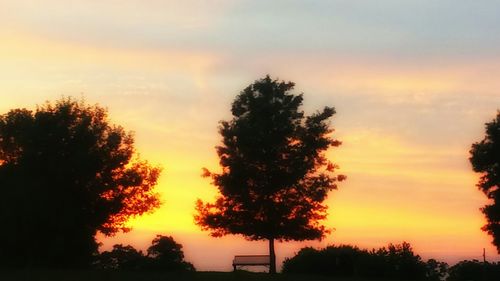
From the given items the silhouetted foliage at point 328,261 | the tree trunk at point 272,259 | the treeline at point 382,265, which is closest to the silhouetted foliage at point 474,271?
the treeline at point 382,265

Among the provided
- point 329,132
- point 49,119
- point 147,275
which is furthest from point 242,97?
point 147,275

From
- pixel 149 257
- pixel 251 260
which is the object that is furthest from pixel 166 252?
pixel 251 260

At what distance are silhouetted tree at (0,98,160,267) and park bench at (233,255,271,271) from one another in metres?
11.2

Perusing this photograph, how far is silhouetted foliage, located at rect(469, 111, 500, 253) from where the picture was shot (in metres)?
70.6

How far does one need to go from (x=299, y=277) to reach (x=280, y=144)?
61.8 feet

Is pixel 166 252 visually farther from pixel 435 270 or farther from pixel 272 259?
pixel 435 270

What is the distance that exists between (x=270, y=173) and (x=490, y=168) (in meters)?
19.8

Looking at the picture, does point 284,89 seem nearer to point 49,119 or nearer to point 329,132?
point 329,132

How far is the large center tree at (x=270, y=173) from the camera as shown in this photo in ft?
214

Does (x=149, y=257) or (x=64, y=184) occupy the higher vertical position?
(x=64, y=184)

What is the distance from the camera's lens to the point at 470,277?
201 feet

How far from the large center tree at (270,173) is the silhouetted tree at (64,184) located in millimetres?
8107

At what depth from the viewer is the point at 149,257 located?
75375mm

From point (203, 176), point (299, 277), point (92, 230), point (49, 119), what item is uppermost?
point (49, 119)
